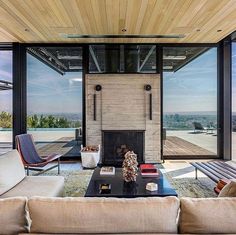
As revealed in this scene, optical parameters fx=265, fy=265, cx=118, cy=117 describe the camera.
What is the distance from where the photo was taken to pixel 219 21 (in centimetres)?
491

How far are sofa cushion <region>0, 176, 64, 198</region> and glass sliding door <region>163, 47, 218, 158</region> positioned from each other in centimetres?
→ 386

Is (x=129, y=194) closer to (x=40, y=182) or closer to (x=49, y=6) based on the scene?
(x=40, y=182)

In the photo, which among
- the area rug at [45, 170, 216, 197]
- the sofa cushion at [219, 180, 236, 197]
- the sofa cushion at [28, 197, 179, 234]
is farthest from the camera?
the area rug at [45, 170, 216, 197]

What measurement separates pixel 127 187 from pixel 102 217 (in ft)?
6.30

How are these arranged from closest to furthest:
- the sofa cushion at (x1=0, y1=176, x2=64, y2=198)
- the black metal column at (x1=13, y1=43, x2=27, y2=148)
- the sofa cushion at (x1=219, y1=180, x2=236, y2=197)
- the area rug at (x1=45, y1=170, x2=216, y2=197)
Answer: the sofa cushion at (x1=219, y1=180, x2=236, y2=197)
the sofa cushion at (x1=0, y1=176, x2=64, y2=198)
the area rug at (x1=45, y1=170, x2=216, y2=197)
the black metal column at (x1=13, y1=43, x2=27, y2=148)

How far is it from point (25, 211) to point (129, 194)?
1.71 metres

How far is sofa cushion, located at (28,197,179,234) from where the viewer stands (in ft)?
4.44

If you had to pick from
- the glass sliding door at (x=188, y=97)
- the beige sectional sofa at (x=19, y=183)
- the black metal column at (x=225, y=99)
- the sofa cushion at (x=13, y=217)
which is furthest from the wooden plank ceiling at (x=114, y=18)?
the sofa cushion at (x=13, y=217)

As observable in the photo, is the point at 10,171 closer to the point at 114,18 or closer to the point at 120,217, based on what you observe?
the point at 120,217

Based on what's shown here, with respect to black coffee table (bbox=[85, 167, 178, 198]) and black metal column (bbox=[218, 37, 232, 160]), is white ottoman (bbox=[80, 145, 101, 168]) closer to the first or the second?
black coffee table (bbox=[85, 167, 178, 198])

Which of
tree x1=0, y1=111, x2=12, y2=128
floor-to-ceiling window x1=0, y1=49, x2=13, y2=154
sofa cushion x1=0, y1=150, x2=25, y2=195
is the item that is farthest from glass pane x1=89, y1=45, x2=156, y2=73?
sofa cushion x1=0, y1=150, x2=25, y2=195

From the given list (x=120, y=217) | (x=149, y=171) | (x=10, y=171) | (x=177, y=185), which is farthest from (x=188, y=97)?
(x=120, y=217)

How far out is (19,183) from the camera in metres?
3.28

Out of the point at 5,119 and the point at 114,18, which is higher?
the point at 114,18
